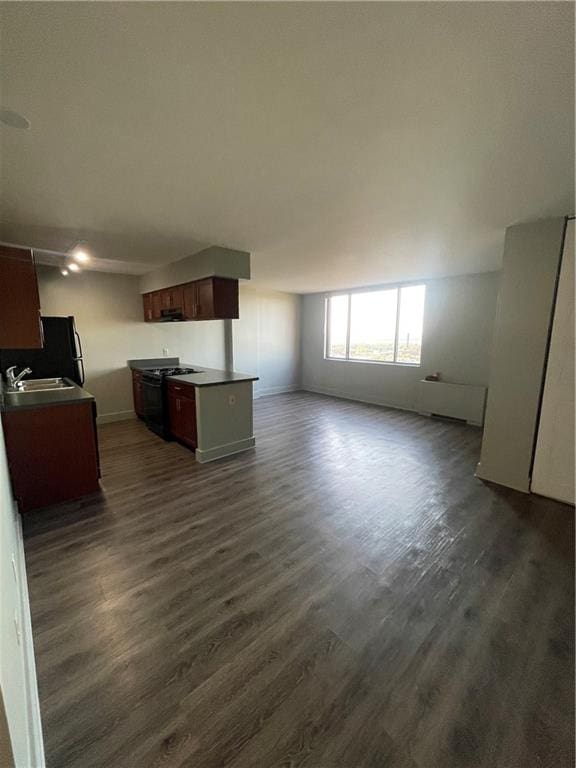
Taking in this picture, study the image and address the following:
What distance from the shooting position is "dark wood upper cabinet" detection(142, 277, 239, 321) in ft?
12.0

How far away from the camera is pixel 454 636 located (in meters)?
1.54

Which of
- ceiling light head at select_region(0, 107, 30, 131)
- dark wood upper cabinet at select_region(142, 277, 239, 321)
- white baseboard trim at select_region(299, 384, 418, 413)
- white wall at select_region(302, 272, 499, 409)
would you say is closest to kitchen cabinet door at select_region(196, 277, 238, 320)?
dark wood upper cabinet at select_region(142, 277, 239, 321)

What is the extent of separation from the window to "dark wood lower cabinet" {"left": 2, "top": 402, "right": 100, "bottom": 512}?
534cm

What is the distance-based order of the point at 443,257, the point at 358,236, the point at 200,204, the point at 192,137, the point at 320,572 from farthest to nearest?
the point at 443,257 < the point at 358,236 < the point at 200,204 < the point at 320,572 < the point at 192,137

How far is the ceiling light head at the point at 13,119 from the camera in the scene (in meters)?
1.32

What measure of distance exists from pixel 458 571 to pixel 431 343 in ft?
14.4

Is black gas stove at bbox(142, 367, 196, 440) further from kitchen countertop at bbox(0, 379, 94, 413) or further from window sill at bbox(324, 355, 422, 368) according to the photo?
window sill at bbox(324, 355, 422, 368)

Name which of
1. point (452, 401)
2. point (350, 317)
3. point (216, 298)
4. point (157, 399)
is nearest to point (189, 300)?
point (216, 298)

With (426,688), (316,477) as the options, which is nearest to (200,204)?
(316,477)

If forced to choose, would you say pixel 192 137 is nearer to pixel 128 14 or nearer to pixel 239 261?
pixel 128 14

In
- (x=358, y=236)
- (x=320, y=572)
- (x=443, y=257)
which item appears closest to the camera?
(x=320, y=572)

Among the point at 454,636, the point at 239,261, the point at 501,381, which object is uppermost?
the point at 239,261

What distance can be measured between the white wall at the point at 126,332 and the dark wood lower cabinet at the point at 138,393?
111 millimetres

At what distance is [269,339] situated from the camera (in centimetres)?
711
